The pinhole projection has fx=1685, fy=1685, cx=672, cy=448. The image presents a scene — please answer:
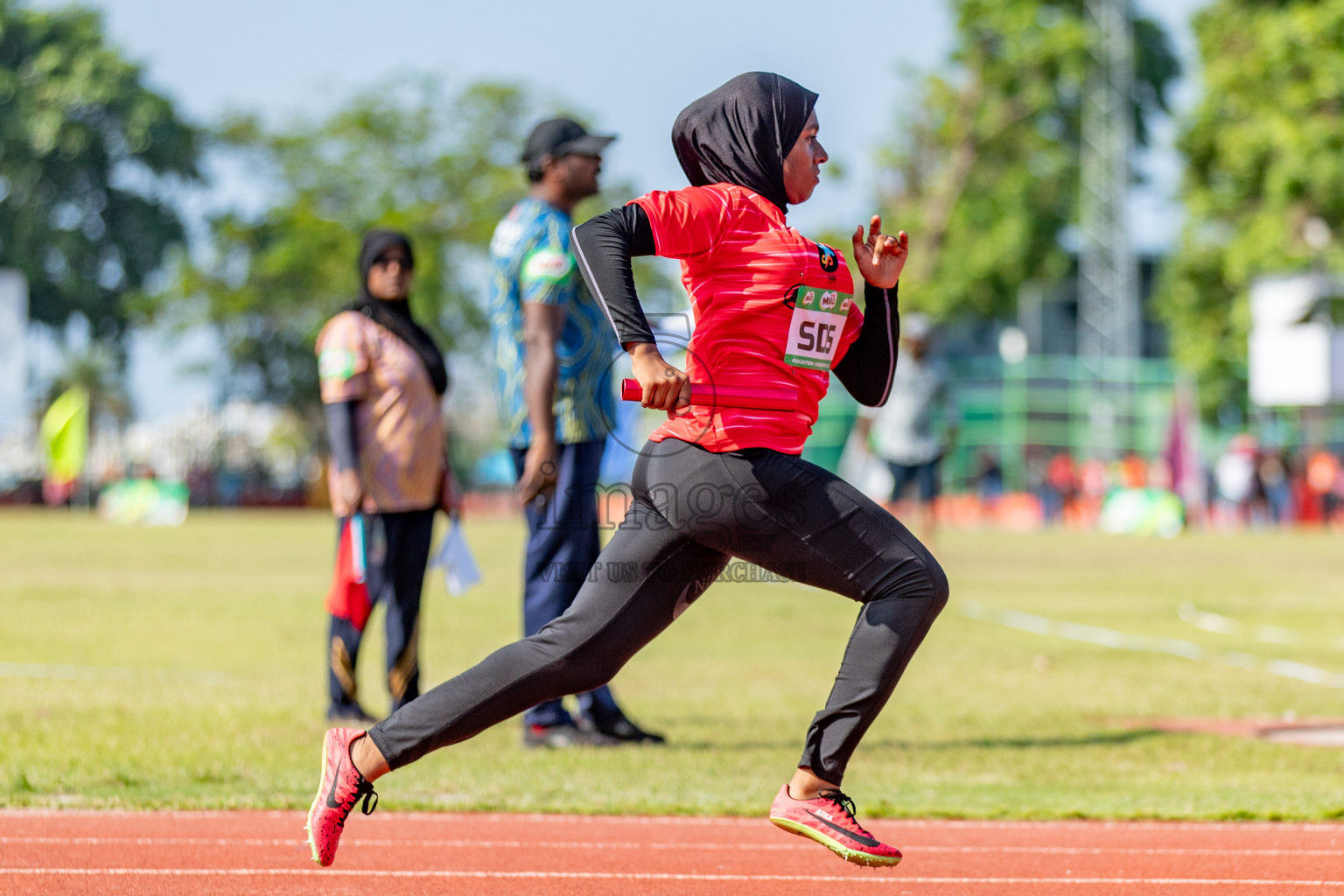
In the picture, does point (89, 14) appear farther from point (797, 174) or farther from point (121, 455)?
point (797, 174)

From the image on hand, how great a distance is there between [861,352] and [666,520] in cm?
75

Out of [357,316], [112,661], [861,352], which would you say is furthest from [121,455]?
[861,352]

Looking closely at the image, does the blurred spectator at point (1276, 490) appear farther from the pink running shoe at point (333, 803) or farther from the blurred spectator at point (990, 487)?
the pink running shoe at point (333, 803)

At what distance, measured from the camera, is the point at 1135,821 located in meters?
5.65

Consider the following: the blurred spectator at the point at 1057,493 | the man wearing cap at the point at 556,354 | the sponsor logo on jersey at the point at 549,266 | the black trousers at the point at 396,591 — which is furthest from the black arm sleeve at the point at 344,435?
the blurred spectator at the point at 1057,493

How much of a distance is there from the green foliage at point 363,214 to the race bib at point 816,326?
Result: 1965 inches

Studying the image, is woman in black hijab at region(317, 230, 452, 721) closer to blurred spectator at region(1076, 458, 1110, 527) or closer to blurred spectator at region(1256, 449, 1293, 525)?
blurred spectator at region(1256, 449, 1293, 525)

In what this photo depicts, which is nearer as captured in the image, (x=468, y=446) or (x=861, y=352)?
(x=861, y=352)

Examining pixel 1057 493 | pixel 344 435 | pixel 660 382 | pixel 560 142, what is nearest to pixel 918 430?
pixel 560 142

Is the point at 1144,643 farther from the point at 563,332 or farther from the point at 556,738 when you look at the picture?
the point at 563,332

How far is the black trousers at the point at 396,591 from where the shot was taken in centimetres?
712

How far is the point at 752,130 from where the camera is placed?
430 centimetres

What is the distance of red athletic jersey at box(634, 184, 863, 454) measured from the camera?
4.15 meters

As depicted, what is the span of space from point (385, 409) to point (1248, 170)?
35.6 m
